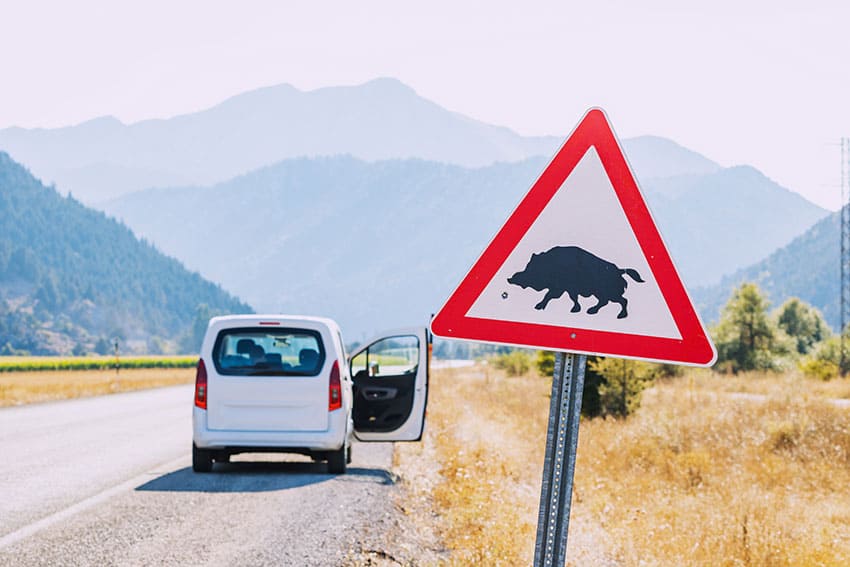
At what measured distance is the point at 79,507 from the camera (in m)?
9.87

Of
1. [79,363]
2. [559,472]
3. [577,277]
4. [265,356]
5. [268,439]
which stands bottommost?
[79,363]

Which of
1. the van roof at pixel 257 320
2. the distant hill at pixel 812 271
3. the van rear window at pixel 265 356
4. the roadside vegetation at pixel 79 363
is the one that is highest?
the distant hill at pixel 812 271

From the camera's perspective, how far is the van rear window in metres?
13.0

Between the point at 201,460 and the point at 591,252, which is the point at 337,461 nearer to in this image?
the point at 201,460

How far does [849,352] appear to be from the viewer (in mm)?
48594

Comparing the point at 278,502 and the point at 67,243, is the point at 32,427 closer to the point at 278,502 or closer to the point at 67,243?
the point at 278,502

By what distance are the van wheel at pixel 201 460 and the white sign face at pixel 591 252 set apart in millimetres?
9309

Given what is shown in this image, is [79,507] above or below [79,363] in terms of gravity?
above

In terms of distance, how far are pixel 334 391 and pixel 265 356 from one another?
3.12 feet

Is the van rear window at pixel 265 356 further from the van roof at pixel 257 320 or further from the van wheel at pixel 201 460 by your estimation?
the van wheel at pixel 201 460

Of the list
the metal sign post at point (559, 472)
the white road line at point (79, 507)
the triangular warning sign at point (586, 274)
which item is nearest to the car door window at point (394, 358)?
the white road line at point (79, 507)

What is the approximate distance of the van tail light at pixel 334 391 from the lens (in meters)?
13.0

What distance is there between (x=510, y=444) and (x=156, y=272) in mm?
186964

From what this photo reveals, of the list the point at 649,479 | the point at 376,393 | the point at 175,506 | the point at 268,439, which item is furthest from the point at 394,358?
the point at 175,506
